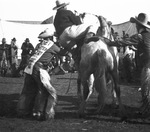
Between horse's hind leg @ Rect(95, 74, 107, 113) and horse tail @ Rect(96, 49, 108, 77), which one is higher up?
horse tail @ Rect(96, 49, 108, 77)

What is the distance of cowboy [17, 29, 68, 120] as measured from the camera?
24.8 ft

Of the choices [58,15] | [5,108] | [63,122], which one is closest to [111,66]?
[63,122]

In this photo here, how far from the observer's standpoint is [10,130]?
254 inches

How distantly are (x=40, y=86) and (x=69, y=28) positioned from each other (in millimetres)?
1675

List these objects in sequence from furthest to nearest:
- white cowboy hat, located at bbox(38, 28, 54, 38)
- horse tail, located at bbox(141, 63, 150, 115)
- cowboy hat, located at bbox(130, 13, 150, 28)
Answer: white cowboy hat, located at bbox(38, 28, 54, 38) < cowboy hat, located at bbox(130, 13, 150, 28) < horse tail, located at bbox(141, 63, 150, 115)

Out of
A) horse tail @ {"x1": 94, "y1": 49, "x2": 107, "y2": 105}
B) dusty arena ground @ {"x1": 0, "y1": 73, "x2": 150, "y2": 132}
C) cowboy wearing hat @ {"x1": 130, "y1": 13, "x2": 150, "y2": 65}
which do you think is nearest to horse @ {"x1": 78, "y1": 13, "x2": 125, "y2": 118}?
horse tail @ {"x1": 94, "y1": 49, "x2": 107, "y2": 105}

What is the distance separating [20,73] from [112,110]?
466 inches

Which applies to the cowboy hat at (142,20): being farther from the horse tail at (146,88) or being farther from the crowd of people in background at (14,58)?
the crowd of people in background at (14,58)

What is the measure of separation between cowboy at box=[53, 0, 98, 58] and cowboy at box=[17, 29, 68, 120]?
48cm

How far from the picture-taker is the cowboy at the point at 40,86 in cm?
757

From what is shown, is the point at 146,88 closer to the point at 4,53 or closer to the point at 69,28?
the point at 69,28

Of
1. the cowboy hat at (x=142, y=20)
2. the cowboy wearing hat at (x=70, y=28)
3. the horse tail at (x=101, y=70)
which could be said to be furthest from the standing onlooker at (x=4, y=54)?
the cowboy hat at (x=142, y=20)

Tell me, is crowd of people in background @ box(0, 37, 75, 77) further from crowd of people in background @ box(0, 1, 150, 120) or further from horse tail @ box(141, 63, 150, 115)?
horse tail @ box(141, 63, 150, 115)

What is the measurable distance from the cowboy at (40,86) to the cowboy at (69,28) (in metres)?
0.48
